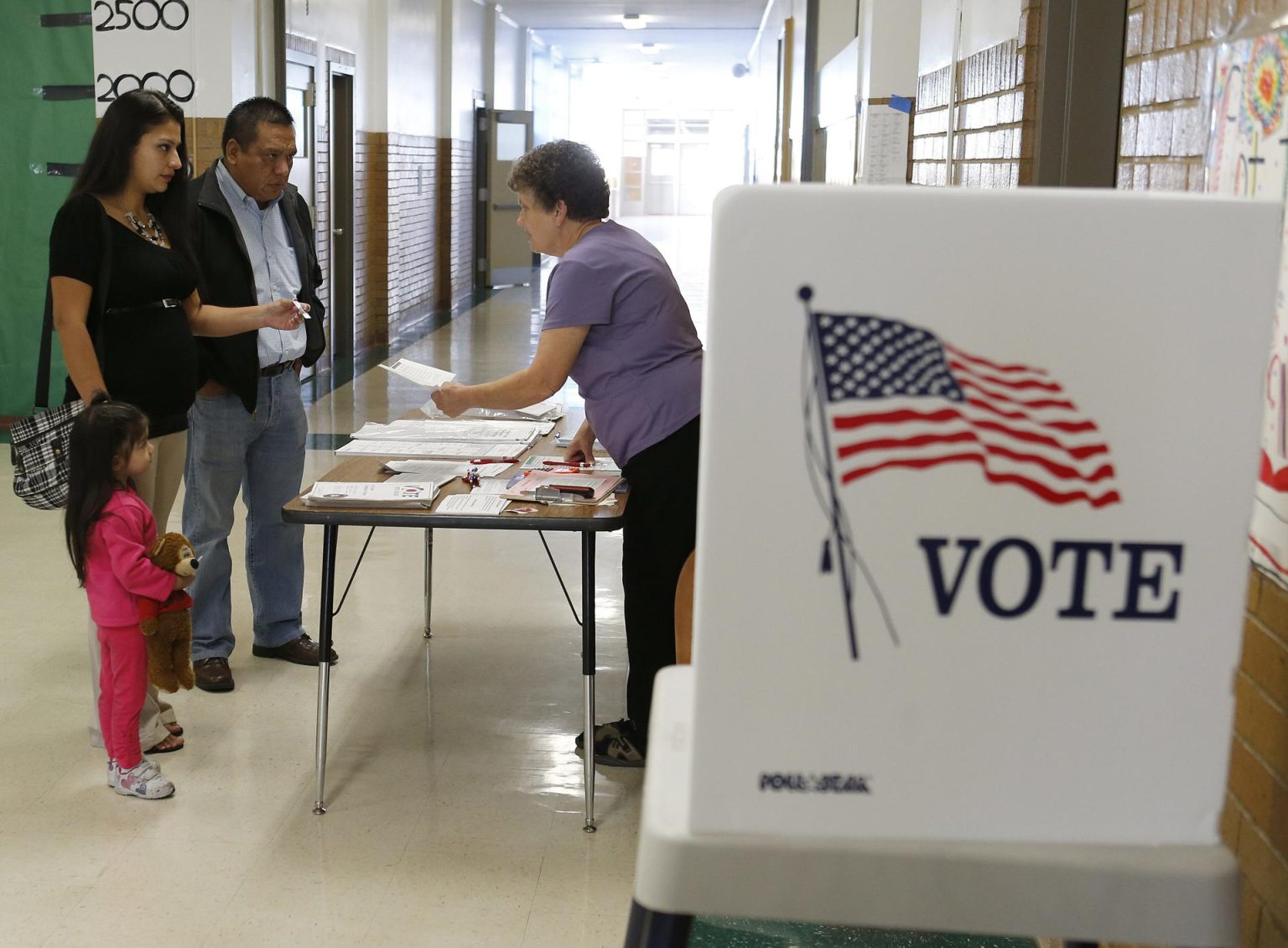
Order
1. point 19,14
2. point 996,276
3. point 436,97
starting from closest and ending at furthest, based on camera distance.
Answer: point 996,276 → point 19,14 → point 436,97

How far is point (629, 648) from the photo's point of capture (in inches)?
128

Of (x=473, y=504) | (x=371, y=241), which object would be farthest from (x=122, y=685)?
(x=371, y=241)

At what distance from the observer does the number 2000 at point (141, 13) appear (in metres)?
6.45

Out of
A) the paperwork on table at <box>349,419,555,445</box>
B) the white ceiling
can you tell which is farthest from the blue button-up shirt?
the white ceiling

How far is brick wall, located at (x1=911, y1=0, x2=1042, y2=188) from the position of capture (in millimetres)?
2996

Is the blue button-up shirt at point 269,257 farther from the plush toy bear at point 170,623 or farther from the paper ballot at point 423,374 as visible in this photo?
the plush toy bear at point 170,623

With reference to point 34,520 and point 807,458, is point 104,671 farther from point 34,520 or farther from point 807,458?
point 34,520

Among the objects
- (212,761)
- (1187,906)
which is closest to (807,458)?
(1187,906)

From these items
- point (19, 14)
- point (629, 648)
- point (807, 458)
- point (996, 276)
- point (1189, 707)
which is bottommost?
point (629, 648)

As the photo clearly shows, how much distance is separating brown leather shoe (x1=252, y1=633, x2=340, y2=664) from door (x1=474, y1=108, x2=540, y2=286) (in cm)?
1158

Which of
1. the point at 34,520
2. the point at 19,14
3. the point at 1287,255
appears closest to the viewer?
the point at 1287,255

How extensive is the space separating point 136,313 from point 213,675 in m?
1.05

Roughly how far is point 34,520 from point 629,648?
10.5 feet

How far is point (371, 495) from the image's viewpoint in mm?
2867
